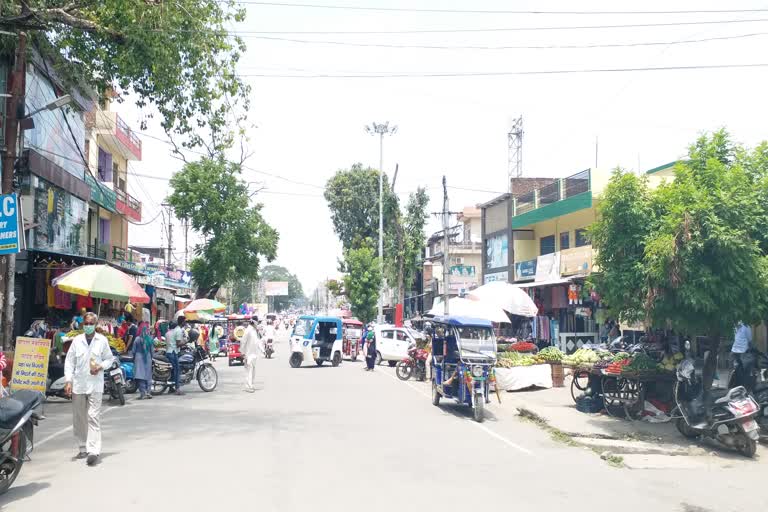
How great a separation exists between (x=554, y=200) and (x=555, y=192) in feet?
1.20

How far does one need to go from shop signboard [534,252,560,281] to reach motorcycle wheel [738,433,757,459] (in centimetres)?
1902

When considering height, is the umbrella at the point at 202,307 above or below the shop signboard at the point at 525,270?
below

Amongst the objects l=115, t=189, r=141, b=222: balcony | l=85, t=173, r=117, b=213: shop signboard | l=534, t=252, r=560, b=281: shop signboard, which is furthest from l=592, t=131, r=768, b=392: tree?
l=115, t=189, r=141, b=222: balcony

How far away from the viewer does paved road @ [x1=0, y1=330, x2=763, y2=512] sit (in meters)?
6.70

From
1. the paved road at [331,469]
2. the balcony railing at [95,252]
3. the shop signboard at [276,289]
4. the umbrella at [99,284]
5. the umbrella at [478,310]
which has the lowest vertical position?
the paved road at [331,469]

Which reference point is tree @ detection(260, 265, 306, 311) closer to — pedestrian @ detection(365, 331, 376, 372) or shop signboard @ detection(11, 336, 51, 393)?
pedestrian @ detection(365, 331, 376, 372)

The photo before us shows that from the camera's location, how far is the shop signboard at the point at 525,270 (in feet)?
104

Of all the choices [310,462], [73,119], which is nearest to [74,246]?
[73,119]

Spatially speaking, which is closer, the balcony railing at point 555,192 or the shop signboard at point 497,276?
the balcony railing at point 555,192

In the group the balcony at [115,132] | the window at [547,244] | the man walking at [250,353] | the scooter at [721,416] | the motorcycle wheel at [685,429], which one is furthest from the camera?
the window at [547,244]

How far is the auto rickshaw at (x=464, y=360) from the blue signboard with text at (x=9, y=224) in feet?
27.2

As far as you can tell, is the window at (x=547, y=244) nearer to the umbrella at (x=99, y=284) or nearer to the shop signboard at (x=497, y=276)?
the shop signboard at (x=497, y=276)

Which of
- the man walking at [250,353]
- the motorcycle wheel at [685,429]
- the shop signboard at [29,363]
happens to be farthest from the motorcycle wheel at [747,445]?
the shop signboard at [29,363]

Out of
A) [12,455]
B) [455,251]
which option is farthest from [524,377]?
[455,251]
